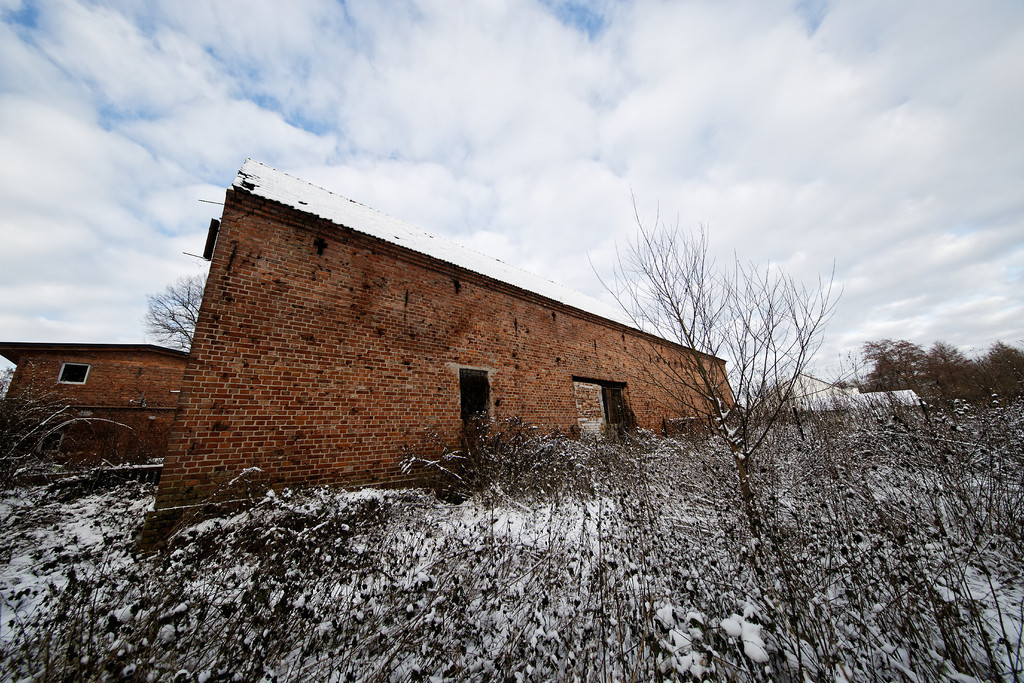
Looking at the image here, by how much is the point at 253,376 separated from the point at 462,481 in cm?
322

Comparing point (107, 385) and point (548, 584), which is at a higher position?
point (107, 385)

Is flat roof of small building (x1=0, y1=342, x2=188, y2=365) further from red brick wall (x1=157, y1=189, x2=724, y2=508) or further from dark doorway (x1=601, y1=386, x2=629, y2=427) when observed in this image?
dark doorway (x1=601, y1=386, x2=629, y2=427)

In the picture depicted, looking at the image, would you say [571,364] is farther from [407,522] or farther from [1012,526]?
[1012,526]

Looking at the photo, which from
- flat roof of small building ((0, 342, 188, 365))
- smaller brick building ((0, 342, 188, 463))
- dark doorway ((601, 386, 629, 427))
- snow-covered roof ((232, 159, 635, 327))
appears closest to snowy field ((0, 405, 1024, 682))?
snow-covered roof ((232, 159, 635, 327))

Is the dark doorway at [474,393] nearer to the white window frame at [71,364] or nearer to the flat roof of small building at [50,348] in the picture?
the flat roof of small building at [50,348]

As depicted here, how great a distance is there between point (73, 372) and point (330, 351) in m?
14.9

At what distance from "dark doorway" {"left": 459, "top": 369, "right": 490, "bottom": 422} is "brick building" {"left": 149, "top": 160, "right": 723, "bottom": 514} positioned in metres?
0.03

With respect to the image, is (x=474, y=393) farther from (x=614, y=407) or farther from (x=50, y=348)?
(x=50, y=348)

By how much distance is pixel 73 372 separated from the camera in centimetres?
1248

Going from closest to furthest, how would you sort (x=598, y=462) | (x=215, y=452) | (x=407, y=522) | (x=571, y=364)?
1. (x=407, y=522)
2. (x=215, y=452)
3. (x=598, y=462)
4. (x=571, y=364)

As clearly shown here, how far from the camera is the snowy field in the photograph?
6.01 ft

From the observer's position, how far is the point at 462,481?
17.1ft

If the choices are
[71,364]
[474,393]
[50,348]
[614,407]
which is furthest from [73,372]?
[614,407]

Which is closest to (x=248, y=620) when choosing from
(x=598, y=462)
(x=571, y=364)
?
(x=598, y=462)
